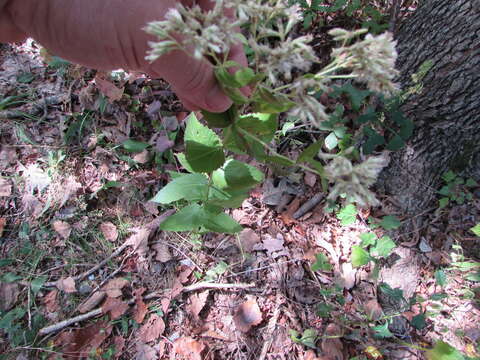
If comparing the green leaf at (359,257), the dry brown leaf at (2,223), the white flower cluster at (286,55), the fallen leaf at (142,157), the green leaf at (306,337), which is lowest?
the dry brown leaf at (2,223)

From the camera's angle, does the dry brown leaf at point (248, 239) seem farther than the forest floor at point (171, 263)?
Yes

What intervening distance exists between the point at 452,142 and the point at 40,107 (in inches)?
143

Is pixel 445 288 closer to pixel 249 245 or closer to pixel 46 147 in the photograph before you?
pixel 249 245

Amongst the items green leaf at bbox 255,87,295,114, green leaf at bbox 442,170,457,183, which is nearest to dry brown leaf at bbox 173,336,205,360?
green leaf at bbox 255,87,295,114

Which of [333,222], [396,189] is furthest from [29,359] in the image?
[396,189]

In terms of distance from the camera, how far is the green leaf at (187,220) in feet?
6.63

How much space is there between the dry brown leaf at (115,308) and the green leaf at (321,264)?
4.64ft

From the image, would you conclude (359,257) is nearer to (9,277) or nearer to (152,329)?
(152,329)

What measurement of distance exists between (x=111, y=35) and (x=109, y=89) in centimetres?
178

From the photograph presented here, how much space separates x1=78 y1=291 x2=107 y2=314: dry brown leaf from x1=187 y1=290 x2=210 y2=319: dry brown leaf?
0.65 m

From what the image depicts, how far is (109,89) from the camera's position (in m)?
3.40

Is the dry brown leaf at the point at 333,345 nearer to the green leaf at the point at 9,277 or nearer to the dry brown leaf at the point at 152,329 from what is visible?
the dry brown leaf at the point at 152,329

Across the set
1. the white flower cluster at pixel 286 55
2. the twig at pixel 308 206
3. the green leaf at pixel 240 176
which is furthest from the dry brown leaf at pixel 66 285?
the white flower cluster at pixel 286 55

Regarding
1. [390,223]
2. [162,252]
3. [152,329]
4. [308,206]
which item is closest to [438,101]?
[390,223]
